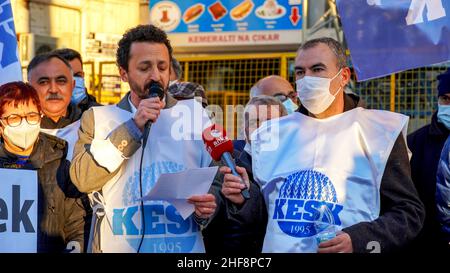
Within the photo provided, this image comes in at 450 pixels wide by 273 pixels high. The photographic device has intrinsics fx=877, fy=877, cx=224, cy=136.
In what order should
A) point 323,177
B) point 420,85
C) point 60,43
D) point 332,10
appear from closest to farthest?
point 323,177
point 420,85
point 332,10
point 60,43

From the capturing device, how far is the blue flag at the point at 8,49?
5547mm

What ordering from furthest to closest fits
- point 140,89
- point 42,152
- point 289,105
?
point 289,105 < point 42,152 < point 140,89

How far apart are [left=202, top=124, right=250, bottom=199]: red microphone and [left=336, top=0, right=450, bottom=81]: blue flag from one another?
1.16 meters

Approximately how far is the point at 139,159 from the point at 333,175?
37.0 inches

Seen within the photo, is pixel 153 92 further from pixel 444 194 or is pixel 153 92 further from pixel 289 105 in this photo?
pixel 289 105

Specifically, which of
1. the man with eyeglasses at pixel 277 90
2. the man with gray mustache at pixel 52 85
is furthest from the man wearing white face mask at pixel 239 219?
the man with eyeglasses at pixel 277 90

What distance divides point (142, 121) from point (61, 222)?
899mm

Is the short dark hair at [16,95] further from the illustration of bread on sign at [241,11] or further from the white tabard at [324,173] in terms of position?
the illustration of bread on sign at [241,11]

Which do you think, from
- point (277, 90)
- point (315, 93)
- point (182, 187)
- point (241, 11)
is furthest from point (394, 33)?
point (241, 11)

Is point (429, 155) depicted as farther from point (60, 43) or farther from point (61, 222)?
point (60, 43)

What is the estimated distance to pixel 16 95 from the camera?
4500mm

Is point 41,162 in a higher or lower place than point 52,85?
lower

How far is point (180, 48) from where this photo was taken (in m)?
14.4
